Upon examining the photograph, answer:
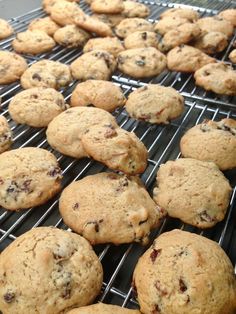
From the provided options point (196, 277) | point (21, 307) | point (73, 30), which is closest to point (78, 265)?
point (21, 307)

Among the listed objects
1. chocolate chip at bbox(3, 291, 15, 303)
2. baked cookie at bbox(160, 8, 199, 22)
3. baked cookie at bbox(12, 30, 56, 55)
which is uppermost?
baked cookie at bbox(12, 30, 56, 55)

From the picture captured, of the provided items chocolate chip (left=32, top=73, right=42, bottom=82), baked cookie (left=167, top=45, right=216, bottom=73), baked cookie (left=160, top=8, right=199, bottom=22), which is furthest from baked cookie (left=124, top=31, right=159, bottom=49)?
chocolate chip (left=32, top=73, right=42, bottom=82)

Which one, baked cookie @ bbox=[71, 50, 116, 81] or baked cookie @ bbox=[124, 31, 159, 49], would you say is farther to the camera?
baked cookie @ bbox=[124, 31, 159, 49]

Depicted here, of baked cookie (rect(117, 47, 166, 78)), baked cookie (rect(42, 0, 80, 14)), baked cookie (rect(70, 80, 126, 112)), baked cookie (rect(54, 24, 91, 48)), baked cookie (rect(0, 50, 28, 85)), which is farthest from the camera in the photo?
baked cookie (rect(42, 0, 80, 14))

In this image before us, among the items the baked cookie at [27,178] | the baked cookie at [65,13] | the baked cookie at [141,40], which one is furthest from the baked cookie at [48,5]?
the baked cookie at [27,178]

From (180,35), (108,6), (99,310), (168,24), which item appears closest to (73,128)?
(99,310)

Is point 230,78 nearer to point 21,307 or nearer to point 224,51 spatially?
point 224,51

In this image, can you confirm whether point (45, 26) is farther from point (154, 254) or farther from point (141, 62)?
point (154, 254)

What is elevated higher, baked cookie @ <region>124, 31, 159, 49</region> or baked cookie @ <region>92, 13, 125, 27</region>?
baked cookie @ <region>92, 13, 125, 27</region>

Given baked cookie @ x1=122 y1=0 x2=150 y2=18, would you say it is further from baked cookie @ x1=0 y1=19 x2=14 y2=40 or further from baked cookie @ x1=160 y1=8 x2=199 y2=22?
baked cookie @ x1=0 y1=19 x2=14 y2=40
